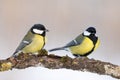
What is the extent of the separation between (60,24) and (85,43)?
0.18 m

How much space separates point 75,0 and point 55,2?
90 mm

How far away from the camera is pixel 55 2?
163 centimetres

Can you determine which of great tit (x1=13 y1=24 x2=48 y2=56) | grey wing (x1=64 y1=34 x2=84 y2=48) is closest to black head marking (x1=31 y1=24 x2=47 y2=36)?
great tit (x1=13 y1=24 x2=48 y2=56)

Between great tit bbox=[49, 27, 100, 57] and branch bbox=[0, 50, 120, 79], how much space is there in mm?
48

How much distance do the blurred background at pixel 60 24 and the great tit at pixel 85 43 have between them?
47 millimetres

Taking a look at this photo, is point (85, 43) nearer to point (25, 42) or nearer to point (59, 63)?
point (59, 63)

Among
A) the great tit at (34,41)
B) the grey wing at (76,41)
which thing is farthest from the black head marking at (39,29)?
the grey wing at (76,41)

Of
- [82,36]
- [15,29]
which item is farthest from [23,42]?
[82,36]

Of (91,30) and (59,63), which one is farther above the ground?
(91,30)

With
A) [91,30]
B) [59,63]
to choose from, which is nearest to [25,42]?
[59,63]

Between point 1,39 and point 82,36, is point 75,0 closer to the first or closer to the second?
point 82,36

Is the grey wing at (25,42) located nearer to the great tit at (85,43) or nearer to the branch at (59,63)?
the branch at (59,63)

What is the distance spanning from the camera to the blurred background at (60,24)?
156 cm

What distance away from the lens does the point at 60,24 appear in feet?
5.25
